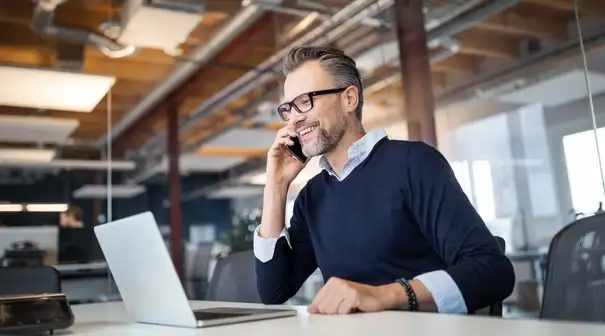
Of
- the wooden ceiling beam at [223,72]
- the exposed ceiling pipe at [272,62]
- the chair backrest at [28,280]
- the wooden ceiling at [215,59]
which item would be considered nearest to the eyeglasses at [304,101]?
the chair backrest at [28,280]

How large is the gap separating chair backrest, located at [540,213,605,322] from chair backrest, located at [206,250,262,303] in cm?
102

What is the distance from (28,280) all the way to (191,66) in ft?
10.7

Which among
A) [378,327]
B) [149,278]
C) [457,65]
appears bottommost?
[378,327]

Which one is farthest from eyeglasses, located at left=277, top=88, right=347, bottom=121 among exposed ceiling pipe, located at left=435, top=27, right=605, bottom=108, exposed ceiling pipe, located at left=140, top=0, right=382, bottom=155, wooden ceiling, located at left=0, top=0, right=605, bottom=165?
exposed ceiling pipe, located at left=140, top=0, right=382, bottom=155

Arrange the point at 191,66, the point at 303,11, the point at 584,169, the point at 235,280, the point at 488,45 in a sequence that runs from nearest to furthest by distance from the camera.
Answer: the point at 235,280, the point at 584,169, the point at 488,45, the point at 303,11, the point at 191,66

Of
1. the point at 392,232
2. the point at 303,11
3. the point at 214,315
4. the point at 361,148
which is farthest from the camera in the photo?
the point at 303,11

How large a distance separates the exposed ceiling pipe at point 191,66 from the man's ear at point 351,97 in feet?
10.3

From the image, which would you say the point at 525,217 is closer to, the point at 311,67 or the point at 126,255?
the point at 311,67

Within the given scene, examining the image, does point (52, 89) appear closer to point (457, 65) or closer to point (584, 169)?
point (457, 65)

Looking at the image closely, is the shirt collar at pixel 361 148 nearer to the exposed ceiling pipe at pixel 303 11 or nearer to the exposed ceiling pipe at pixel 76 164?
the exposed ceiling pipe at pixel 303 11

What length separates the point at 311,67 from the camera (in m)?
1.66

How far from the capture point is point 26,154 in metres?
4.35

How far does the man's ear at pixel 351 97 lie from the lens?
169 centimetres

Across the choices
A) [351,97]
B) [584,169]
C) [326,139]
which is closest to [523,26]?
[584,169]
